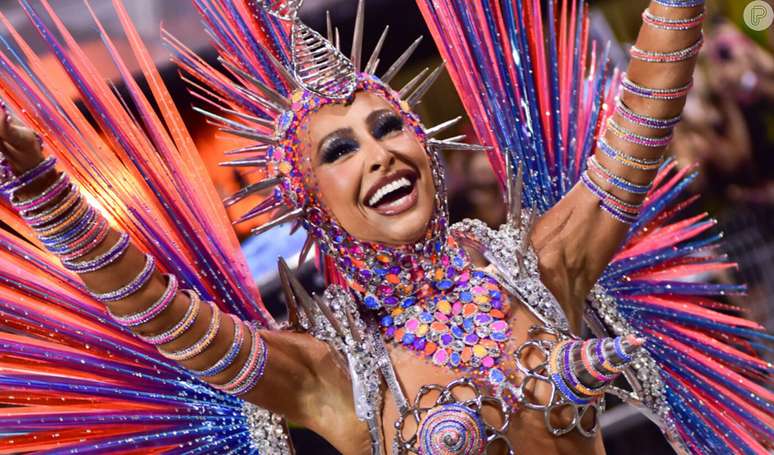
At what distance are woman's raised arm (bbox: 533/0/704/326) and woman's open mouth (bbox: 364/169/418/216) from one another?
1.11 ft

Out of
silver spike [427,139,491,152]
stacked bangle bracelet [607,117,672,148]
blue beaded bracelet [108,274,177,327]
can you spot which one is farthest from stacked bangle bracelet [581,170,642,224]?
blue beaded bracelet [108,274,177,327]

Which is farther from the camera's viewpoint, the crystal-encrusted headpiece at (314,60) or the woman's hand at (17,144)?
the crystal-encrusted headpiece at (314,60)

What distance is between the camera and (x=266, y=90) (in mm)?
1605

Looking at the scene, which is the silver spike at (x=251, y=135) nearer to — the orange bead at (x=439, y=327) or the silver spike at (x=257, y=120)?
the silver spike at (x=257, y=120)

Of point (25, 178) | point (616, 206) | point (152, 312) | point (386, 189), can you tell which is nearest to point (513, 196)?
point (616, 206)

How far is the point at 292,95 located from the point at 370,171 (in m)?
0.24

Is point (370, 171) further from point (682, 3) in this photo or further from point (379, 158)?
point (682, 3)

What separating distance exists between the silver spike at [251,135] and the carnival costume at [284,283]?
0.01 meters

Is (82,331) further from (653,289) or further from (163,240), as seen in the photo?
(653,289)

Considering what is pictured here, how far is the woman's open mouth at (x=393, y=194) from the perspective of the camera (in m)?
1.55

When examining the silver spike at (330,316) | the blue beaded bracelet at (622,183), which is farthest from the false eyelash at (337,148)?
the blue beaded bracelet at (622,183)

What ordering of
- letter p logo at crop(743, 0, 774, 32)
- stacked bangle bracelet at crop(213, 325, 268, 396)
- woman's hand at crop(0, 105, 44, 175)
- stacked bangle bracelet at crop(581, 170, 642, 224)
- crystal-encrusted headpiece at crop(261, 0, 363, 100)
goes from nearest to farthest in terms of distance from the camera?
woman's hand at crop(0, 105, 44, 175) → stacked bangle bracelet at crop(213, 325, 268, 396) → crystal-encrusted headpiece at crop(261, 0, 363, 100) → stacked bangle bracelet at crop(581, 170, 642, 224) → letter p logo at crop(743, 0, 774, 32)

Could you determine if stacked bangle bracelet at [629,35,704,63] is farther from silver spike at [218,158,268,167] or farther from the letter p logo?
the letter p logo

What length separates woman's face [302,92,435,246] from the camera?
61.1 inches
